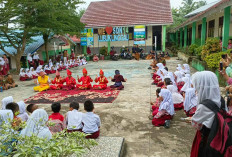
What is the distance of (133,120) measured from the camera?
5.22m

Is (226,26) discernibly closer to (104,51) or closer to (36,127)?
(36,127)

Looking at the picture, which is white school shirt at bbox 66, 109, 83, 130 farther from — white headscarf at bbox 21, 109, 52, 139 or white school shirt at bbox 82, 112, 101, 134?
white headscarf at bbox 21, 109, 52, 139

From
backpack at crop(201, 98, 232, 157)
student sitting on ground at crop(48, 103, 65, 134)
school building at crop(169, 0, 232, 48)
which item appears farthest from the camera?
school building at crop(169, 0, 232, 48)

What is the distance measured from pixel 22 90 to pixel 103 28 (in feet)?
49.0

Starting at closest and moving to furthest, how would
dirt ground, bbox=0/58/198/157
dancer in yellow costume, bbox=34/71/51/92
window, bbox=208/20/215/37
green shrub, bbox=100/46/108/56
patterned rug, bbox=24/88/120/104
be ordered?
1. dirt ground, bbox=0/58/198/157
2. patterned rug, bbox=24/88/120/104
3. dancer in yellow costume, bbox=34/71/51/92
4. window, bbox=208/20/215/37
5. green shrub, bbox=100/46/108/56

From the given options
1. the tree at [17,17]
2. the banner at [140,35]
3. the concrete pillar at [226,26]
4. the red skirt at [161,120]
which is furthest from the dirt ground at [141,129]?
the banner at [140,35]

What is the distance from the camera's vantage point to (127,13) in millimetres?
23781

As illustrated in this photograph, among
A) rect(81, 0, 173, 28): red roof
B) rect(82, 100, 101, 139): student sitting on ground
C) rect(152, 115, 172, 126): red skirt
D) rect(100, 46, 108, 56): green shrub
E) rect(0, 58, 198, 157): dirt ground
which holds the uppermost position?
rect(81, 0, 173, 28): red roof

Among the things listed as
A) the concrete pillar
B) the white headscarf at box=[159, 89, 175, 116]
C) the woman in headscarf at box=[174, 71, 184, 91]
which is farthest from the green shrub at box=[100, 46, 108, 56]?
the white headscarf at box=[159, 89, 175, 116]

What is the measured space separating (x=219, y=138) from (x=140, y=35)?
2073 cm

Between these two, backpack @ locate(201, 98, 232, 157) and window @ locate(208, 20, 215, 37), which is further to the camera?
window @ locate(208, 20, 215, 37)

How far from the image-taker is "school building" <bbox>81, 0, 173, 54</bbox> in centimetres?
2202

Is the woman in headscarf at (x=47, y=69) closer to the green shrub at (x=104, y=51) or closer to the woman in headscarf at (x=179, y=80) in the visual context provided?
the green shrub at (x=104, y=51)

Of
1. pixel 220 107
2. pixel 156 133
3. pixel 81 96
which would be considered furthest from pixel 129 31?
pixel 220 107
